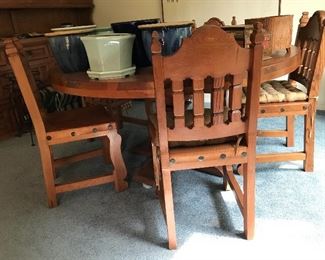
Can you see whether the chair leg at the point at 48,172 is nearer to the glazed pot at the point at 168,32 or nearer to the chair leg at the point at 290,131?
the glazed pot at the point at 168,32

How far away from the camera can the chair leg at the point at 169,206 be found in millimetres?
1266

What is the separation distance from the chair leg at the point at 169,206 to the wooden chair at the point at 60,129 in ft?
1.82

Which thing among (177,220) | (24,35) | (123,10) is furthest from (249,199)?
(123,10)

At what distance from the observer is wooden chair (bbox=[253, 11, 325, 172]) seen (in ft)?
5.54

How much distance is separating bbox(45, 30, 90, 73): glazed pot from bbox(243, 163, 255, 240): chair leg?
983 mm

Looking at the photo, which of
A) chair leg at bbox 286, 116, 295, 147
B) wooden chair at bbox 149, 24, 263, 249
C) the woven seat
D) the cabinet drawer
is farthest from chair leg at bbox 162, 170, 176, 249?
the cabinet drawer

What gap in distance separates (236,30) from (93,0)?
295 cm

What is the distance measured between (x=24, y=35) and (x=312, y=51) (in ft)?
8.73

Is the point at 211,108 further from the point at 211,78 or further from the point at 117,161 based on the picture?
the point at 117,161

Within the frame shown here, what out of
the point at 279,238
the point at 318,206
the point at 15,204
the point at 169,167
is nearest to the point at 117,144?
the point at 169,167

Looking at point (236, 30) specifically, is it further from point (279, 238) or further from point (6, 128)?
point (6, 128)

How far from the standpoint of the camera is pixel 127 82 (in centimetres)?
130

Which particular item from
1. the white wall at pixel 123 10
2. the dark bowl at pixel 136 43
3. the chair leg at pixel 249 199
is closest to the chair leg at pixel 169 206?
the chair leg at pixel 249 199

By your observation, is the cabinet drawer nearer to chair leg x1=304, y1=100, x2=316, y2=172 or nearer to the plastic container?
the plastic container
